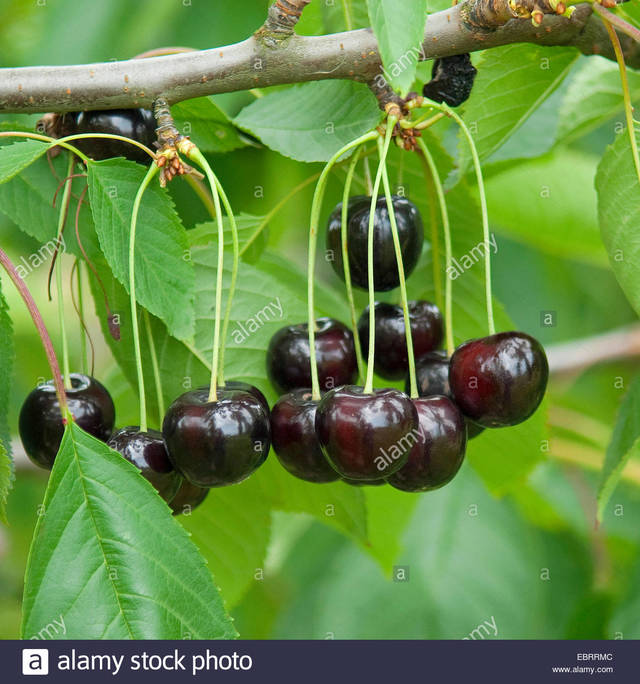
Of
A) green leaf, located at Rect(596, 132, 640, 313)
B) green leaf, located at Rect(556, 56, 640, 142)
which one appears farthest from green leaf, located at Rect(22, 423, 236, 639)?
green leaf, located at Rect(556, 56, 640, 142)

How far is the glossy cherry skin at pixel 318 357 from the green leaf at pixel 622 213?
0.49 m

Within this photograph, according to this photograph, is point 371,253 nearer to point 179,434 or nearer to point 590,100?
point 179,434

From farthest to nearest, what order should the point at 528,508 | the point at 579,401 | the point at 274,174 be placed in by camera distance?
1. the point at 579,401
2. the point at 528,508
3. the point at 274,174

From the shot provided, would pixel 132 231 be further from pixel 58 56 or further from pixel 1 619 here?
pixel 1 619

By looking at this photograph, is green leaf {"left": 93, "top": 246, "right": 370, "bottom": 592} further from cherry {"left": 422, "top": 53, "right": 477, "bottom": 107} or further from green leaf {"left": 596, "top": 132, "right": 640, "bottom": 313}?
green leaf {"left": 596, "top": 132, "right": 640, "bottom": 313}

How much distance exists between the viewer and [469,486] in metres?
3.11

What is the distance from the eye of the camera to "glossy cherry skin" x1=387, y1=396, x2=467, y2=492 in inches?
53.1

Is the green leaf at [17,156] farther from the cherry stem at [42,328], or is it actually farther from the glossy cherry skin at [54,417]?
the glossy cherry skin at [54,417]

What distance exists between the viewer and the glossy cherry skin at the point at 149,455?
1.38 m

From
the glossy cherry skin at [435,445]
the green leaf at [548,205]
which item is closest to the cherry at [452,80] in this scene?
the glossy cherry skin at [435,445]

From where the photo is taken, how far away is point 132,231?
140cm

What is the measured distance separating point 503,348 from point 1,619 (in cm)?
379

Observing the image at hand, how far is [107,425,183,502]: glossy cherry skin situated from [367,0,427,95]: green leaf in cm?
67
